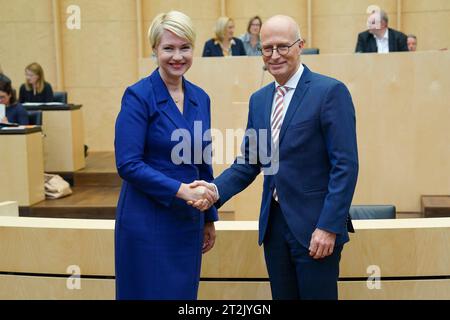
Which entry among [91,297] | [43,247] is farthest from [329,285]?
[43,247]

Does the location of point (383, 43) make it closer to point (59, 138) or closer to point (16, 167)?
point (59, 138)

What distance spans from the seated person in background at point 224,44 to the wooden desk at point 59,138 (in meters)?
1.74

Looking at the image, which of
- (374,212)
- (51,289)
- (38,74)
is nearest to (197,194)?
(51,289)

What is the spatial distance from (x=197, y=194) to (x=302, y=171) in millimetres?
354

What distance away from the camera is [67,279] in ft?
9.02

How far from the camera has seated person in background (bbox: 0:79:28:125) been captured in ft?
21.6

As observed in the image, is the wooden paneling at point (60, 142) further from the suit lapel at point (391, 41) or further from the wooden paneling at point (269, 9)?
the suit lapel at point (391, 41)

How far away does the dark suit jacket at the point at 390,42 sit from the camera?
6.29 metres

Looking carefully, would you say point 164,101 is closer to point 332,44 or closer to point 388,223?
point 388,223

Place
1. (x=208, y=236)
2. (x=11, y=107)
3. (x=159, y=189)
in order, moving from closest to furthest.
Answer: (x=159, y=189), (x=208, y=236), (x=11, y=107)

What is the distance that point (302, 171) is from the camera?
2.10m

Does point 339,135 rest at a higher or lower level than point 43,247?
higher

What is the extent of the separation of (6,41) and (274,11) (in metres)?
3.95

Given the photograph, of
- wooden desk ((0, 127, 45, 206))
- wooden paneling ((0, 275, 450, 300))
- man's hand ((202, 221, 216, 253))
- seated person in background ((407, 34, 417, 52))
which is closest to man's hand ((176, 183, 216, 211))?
man's hand ((202, 221, 216, 253))
